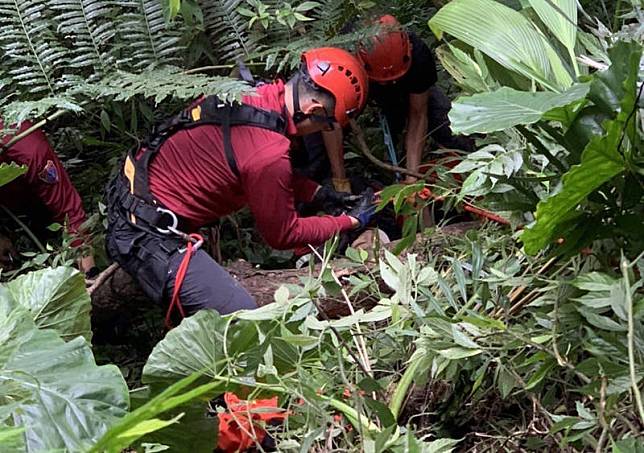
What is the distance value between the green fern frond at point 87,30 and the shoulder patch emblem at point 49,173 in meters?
0.36

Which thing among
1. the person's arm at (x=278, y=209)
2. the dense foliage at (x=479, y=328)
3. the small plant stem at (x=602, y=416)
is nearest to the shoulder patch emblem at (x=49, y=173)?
the person's arm at (x=278, y=209)

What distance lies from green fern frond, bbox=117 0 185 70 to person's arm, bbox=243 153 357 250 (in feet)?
1.88

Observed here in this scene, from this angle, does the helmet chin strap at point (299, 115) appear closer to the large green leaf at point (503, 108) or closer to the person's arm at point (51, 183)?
the person's arm at point (51, 183)

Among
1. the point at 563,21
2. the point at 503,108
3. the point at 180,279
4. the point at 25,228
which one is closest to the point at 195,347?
the point at 503,108

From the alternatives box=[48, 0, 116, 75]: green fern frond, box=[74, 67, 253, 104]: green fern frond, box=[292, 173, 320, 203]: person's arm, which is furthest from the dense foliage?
box=[292, 173, 320, 203]: person's arm

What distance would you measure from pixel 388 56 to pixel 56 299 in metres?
2.20

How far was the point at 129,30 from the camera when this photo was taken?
8.36 feet

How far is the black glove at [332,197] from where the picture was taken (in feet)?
9.80

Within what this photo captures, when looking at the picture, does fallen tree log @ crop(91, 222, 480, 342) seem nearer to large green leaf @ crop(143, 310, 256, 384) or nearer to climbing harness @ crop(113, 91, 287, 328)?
climbing harness @ crop(113, 91, 287, 328)

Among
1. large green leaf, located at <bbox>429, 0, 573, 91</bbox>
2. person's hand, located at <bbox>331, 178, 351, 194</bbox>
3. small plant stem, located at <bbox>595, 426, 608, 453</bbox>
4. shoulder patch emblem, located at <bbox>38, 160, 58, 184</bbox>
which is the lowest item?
person's hand, located at <bbox>331, 178, 351, 194</bbox>

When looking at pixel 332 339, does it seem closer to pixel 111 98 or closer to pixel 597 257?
pixel 597 257

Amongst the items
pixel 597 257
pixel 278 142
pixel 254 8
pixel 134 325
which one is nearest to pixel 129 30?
pixel 254 8

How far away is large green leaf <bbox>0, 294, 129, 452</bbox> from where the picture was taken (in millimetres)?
662

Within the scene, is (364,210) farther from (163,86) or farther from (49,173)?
(49,173)
